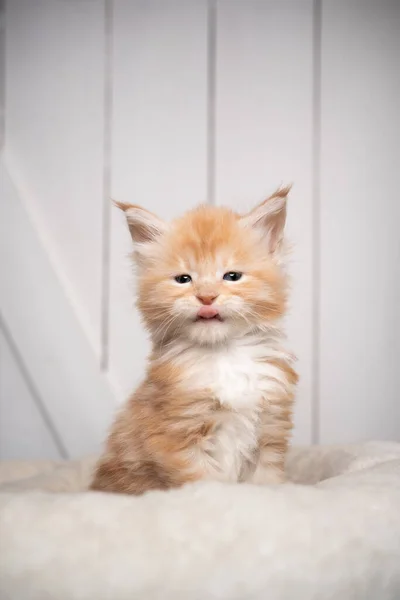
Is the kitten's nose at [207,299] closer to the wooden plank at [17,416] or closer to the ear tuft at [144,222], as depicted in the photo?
the ear tuft at [144,222]

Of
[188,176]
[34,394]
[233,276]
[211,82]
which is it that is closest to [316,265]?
[188,176]

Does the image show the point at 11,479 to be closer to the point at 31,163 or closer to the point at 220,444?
the point at 220,444

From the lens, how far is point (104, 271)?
157 cm

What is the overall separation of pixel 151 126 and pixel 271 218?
76 centimetres

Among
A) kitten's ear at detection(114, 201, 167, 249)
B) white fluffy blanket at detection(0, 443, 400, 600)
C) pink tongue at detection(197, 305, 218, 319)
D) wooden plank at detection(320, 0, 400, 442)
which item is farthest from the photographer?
wooden plank at detection(320, 0, 400, 442)

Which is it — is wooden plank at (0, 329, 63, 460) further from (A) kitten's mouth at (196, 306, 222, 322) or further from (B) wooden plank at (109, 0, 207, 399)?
(A) kitten's mouth at (196, 306, 222, 322)

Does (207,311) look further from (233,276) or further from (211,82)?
(211,82)

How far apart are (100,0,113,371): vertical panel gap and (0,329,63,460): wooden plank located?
0.71ft

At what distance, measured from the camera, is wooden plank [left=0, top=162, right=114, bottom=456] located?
5.10 ft

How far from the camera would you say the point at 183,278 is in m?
0.90

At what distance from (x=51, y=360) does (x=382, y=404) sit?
2.79 ft

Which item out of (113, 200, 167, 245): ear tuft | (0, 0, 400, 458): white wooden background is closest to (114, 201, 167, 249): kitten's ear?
(113, 200, 167, 245): ear tuft

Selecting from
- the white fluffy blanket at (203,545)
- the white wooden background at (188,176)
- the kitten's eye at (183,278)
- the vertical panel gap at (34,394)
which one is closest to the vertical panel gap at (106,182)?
the white wooden background at (188,176)

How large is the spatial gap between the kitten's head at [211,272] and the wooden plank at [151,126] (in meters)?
0.61
